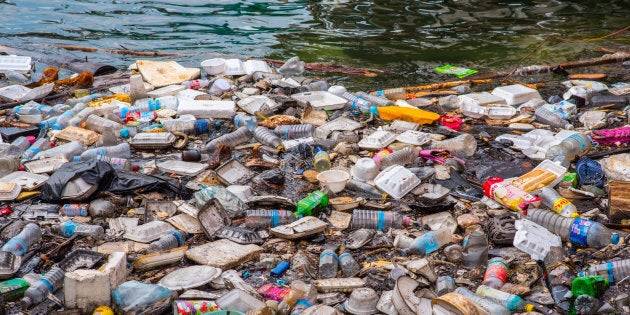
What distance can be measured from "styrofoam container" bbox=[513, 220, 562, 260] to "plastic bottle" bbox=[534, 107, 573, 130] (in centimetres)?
217

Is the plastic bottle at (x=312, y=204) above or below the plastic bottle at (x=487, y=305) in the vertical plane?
below

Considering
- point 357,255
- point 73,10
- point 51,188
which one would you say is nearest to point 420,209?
point 357,255

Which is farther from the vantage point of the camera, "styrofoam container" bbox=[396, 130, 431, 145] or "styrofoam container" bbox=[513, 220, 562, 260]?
"styrofoam container" bbox=[396, 130, 431, 145]

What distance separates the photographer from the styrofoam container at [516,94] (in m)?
6.55

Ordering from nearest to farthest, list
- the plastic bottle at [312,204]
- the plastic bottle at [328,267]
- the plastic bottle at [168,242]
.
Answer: the plastic bottle at [328,267] → the plastic bottle at [168,242] → the plastic bottle at [312,204]

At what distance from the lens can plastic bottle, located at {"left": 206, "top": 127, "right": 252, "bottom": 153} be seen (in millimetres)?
5539

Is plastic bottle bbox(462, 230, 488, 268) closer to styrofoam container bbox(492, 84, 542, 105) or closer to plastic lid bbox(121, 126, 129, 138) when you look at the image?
styrofoam container bbox(492, 84, 542, 105)

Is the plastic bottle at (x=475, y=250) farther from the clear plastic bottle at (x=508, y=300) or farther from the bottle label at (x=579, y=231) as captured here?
the bottle label at (x=579, y=231)

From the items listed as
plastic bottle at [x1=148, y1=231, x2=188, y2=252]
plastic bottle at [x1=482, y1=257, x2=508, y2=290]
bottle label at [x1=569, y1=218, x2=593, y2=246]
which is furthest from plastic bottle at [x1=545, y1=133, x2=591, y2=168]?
→ plastic bottle at [x1=148, y1=231, x2=188, y2=252]

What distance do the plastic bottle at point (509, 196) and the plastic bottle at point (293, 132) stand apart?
5.95 ft

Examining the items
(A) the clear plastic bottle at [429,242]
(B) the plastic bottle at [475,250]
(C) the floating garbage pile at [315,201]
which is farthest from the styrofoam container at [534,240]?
(A) the clear plastic bottle at [429,242]

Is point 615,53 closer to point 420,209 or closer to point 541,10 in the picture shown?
point 541,10

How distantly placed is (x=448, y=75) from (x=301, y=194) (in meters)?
3.77

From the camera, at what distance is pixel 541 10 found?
11492 millimetres
